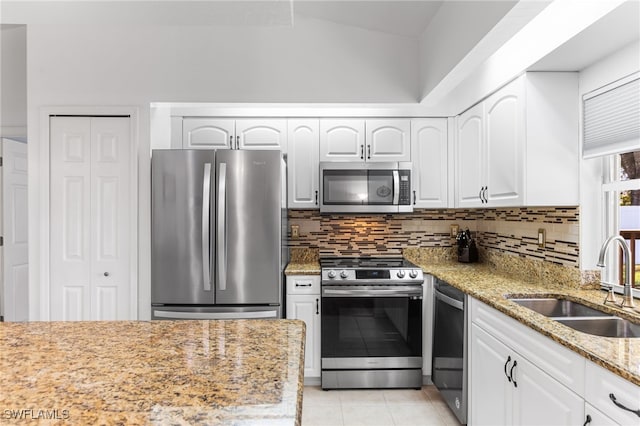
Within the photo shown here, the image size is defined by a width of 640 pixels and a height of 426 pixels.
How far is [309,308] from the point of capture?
115 inches

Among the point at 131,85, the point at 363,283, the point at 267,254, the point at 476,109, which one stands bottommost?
the point at 363,283

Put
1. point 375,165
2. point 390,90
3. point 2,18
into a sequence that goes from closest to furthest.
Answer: point 2,18 < point 390,90 < point 375,165

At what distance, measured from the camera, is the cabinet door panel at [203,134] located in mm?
3164

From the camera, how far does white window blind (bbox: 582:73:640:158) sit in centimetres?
175

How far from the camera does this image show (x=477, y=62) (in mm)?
2127

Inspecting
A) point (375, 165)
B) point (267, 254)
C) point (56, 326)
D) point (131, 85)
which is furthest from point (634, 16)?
point (131, 85)

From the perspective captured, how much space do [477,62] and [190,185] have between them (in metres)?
1.95

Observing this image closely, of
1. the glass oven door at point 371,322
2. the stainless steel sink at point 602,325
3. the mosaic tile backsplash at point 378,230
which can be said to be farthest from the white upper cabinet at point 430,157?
the stainless steel sink at point 602,325

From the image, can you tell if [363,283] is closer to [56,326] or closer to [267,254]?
[267,254]

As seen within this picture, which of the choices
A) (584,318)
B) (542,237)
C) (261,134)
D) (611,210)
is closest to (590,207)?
(611,210)

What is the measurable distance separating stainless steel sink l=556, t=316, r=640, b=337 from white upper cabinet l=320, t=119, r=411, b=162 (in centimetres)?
182

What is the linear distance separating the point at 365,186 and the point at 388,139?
46 cm

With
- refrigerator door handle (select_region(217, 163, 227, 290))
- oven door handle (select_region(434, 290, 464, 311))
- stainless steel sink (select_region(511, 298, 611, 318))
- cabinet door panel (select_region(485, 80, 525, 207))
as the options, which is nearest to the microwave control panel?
cabinet door panel (select_region(485, 80, 525, 207))

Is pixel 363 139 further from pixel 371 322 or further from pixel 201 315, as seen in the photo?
pixel 201 315
